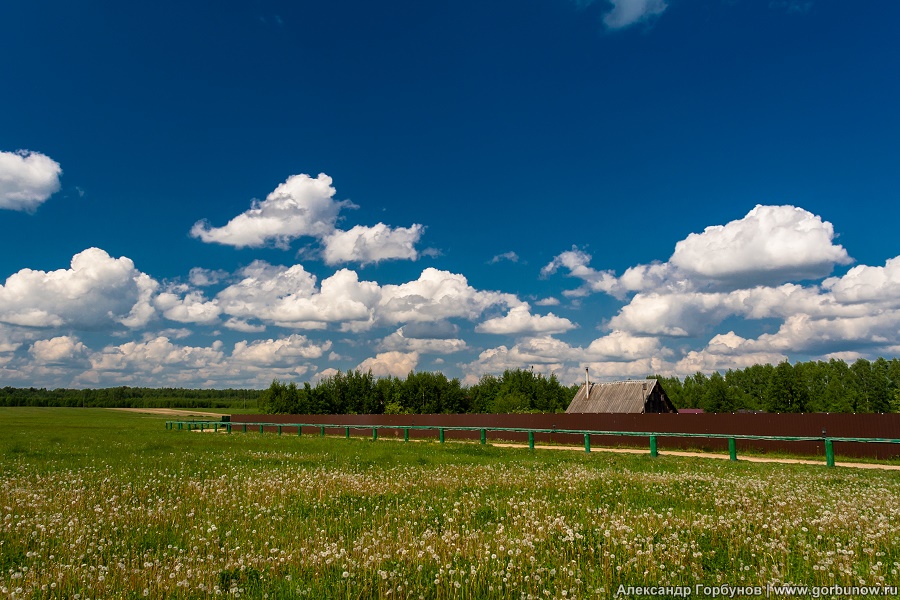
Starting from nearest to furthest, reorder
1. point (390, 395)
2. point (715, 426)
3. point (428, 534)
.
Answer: point (428, 534) → point (715, 426) → point (390, 395)

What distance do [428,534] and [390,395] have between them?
8326 cm

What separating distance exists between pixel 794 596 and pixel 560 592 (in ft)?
7.33

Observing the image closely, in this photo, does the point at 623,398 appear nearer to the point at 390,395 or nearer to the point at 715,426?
the point at 715,426

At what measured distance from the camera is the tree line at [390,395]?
284 feet

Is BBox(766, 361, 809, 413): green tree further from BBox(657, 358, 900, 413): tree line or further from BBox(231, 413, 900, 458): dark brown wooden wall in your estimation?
BBox(231, 413, 900, 458): dark brown wooden wall

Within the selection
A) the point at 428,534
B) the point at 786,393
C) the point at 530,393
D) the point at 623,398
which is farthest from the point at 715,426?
the point at 786,393

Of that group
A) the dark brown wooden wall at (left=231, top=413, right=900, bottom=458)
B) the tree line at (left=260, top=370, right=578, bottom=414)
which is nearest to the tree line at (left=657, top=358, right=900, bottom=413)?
the tree line at (left=260, top=370, right=578, bottom=414)

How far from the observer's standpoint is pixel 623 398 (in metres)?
47.8

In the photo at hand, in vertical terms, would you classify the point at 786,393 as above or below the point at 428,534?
below

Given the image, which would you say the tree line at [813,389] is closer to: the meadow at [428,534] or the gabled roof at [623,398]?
the gabled roof at [623,398]

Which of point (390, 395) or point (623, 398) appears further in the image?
point (390, 395)

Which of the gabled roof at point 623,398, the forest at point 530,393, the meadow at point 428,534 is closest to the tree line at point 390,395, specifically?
the forest at point 530,393

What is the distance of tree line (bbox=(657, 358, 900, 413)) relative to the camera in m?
92.3

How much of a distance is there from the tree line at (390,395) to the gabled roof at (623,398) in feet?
112
